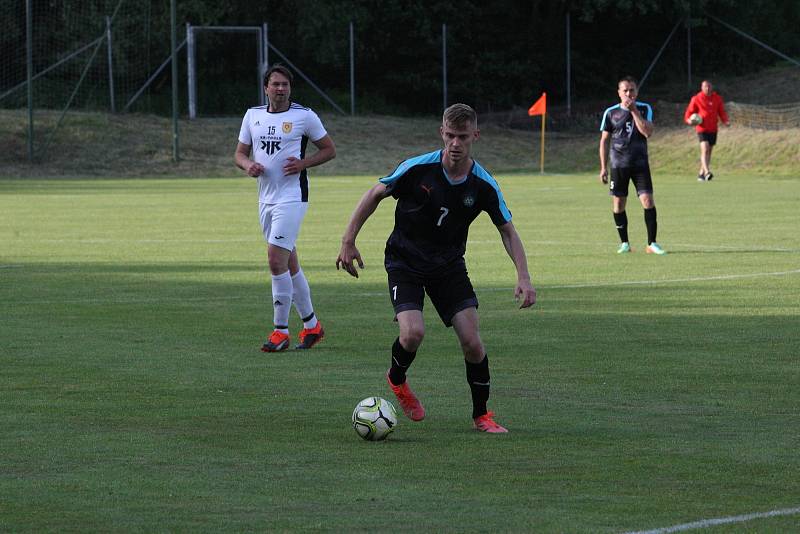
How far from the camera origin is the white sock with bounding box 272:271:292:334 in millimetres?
11492

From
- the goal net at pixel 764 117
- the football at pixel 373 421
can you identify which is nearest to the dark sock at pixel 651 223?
the football at pixel 373 421

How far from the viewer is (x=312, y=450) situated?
7.51 meters

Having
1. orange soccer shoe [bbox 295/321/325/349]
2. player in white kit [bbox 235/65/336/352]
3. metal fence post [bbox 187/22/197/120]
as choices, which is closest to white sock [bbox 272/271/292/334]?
player in white kit [bbox 235/65/336/352]

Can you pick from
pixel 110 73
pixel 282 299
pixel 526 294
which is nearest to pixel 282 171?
pixel 282 299

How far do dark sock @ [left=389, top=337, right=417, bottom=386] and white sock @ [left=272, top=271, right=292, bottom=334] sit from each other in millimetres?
3179

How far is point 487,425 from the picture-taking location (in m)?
7.99

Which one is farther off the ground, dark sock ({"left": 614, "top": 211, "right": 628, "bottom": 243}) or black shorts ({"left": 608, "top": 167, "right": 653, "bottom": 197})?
black shorts ({"left": 608, "top": 167, "right": 653, "bottom": 197})

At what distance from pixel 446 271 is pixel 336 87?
47439 millimetres

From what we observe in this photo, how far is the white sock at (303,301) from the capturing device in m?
11.6

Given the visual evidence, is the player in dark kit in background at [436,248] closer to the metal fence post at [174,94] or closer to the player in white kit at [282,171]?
the player in white kit at [282,171]

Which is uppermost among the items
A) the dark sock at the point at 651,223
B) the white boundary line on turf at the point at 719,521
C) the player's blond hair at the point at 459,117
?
the player's blond hair at the point at 459,117

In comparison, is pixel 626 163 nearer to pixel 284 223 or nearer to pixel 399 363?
pixel 284 223

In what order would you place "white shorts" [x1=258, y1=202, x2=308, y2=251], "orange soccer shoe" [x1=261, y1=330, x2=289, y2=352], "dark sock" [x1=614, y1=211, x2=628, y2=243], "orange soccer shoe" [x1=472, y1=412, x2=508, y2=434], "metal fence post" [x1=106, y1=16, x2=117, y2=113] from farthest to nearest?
"metal fence post" [x1=106, y1=16, x2=117, y2=113] → "dark sock" [x1=614, y1=211, x2=628, y2=243] → "white shorts" [x1=258, y1=202, x2=308, y2=251] → "orange soccer shoe" [x1=261, y1=330, x2=289, y2=352] → "orange soccer shoe" [x1=472, y1=412, x2=508, y2=434]

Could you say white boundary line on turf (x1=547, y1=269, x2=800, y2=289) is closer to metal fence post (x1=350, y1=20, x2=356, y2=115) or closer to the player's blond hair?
the player's blond hair
